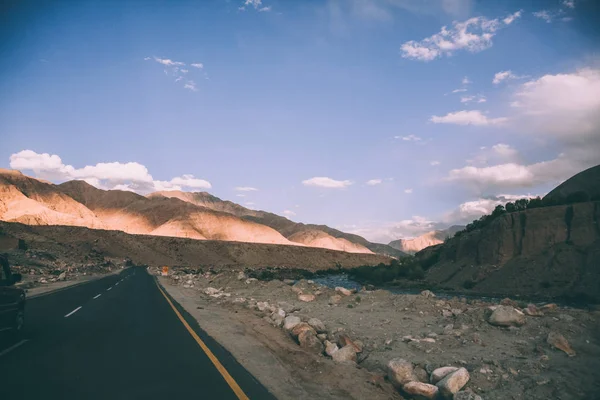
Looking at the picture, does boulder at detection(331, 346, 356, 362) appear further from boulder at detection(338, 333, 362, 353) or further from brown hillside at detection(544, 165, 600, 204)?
brown hillside at detection(544, 165, 600, 204)

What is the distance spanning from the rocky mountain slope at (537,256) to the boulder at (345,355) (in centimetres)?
2165

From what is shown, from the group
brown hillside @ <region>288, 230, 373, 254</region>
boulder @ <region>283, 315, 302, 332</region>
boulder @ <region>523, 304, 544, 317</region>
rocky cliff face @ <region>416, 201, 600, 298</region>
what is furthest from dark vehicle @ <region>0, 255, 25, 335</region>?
brown hillside @ <region>288, 230, 373, 254</region>

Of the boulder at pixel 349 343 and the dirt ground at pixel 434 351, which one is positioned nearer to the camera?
the dirt ground at pixel 434 351

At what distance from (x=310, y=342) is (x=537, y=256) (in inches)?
1010

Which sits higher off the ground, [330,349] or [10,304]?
[10,304]

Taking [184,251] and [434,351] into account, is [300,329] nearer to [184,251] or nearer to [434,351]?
[434,351]

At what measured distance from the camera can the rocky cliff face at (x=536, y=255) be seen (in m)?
26.1

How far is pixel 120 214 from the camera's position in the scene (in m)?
154

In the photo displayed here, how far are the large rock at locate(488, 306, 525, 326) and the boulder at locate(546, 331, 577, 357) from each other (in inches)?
55.0

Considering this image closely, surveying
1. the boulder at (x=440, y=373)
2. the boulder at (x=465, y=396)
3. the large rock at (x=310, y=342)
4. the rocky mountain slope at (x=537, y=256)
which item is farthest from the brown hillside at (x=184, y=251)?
the boulder at (x=465, y=396)

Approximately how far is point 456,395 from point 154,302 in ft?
53.8

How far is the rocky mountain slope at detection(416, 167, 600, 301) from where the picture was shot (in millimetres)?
25969

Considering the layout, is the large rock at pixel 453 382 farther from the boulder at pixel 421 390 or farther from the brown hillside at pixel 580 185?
the brown hillside at pixel 580 185

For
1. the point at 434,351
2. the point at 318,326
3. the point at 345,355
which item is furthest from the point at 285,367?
the point at 318,326
